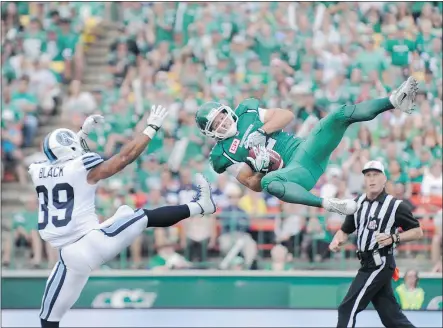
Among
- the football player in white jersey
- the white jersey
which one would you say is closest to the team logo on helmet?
the football player in white jersey

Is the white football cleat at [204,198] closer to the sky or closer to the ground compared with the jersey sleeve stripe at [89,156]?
closer to the ground

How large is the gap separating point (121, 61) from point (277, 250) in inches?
160

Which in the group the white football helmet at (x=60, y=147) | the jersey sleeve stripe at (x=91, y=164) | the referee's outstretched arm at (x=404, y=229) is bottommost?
the referee's outstretched arm at (x=404, y=229)

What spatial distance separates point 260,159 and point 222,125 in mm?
398

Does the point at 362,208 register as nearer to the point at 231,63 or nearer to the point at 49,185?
the point at 49,185

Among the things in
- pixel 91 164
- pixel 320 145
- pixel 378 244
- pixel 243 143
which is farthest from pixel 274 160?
pixel 91 164

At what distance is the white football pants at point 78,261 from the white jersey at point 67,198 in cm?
9

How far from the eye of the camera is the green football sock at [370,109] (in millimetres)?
8180

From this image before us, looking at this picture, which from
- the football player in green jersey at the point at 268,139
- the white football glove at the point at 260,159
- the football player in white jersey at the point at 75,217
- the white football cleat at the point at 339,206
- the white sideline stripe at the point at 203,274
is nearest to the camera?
the white football cleat at the point at 339,206

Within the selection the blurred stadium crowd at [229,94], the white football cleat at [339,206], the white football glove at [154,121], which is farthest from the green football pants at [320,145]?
the blurred stadium crowd at [229,94]

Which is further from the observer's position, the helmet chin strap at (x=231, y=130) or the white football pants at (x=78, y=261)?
the helmet chin strap at (x=231, y=130)

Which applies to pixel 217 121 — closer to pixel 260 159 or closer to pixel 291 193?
pixel 260 159

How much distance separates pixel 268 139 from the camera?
28.2 ft

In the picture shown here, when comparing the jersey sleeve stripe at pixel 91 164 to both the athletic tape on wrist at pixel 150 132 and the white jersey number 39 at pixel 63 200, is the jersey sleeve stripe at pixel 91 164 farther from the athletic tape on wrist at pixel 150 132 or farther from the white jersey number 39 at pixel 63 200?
the athletic tape on wrist at pixel 150 132
